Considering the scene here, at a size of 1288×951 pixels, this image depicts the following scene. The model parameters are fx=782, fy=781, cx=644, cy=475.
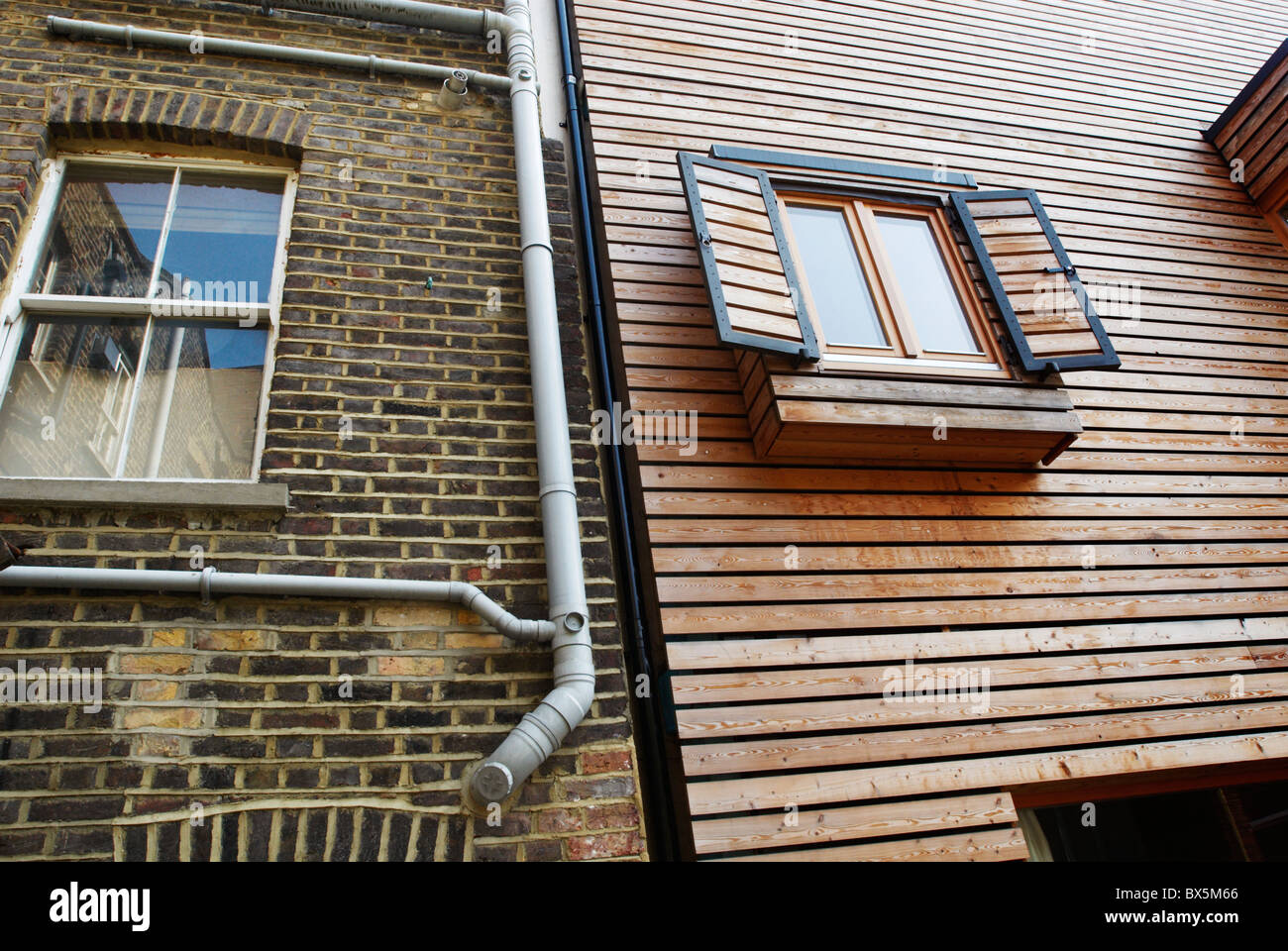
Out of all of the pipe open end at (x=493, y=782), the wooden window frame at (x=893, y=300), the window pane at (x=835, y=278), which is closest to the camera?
the pipe open end at (x=493, y=782)

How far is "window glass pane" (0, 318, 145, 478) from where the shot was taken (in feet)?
9.45

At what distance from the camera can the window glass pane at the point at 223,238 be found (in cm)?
333

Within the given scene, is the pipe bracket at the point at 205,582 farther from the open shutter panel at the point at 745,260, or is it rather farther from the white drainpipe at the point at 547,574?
the open shutter panel at the point at 745,260

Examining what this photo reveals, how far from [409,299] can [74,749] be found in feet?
6.52

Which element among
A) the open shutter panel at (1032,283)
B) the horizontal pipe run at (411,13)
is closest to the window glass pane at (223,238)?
the horizontal pipe run at (411,13)

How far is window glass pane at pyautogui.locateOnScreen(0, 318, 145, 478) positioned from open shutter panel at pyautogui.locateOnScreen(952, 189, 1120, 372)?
409 cm

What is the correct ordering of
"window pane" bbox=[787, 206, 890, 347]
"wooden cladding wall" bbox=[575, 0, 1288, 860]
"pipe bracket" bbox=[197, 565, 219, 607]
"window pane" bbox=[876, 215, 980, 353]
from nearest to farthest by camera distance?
"pipe bracket" bbox=[197, 565, 219, 607]
"wooden cladding wall" bbox=[575, 0, 1288, 860]
"window pane" bbox=[787, 206, 890, 347]
"window pane" bbox=[876, 215, 980, 353]

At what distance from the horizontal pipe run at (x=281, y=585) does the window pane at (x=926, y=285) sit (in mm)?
2706

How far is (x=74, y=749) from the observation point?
2.31 meters

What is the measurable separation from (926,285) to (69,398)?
13.5 ft

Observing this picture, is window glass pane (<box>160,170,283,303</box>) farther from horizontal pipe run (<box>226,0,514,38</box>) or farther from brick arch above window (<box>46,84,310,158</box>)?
horizontal pipe run (<box>226,0,514,38</box>)

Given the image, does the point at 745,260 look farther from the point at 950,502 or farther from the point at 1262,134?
the point at 1262,134

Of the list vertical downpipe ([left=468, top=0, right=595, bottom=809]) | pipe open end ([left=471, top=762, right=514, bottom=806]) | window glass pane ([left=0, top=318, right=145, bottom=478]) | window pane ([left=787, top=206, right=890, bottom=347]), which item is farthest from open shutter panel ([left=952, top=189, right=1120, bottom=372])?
window glass pane ([left=0, top=318, right=145, bottom=478])
